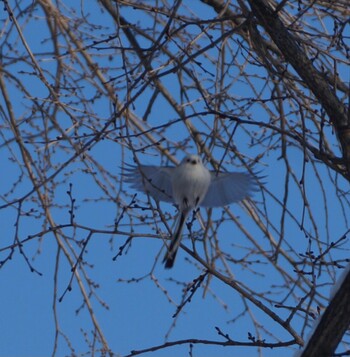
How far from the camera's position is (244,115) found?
3.38 metres

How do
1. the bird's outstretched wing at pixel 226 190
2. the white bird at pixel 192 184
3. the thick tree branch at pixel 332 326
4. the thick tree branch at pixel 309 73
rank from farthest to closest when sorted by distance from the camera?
1. the bird's outstretched wing at pixel 226 190
2. the white bird at pixel 192 184
3. the thick tree branch at pixel 309 73
4. the thick tree branch at pixel 332 326

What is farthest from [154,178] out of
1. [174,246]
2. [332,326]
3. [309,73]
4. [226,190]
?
[332,326]

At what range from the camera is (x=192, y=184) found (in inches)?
134

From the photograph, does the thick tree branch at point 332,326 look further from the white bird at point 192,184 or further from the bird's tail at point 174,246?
the white bird at point 192,184

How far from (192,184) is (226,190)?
0.92 feet

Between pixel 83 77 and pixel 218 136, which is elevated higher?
pixel 83 77

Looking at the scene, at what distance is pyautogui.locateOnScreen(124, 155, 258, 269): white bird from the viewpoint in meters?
3.39

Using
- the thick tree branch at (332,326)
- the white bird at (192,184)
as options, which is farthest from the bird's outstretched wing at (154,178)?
the thick tree branch at (332,326)

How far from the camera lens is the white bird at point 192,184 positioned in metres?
3.39

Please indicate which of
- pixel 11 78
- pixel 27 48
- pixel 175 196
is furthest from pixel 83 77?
pixel 175 196

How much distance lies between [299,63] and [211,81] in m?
1.20

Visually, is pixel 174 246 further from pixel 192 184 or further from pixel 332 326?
pixel 332 326

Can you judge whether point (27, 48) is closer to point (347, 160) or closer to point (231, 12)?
point (231, 12)

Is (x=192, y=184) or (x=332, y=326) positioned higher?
(x=192, y=184)
